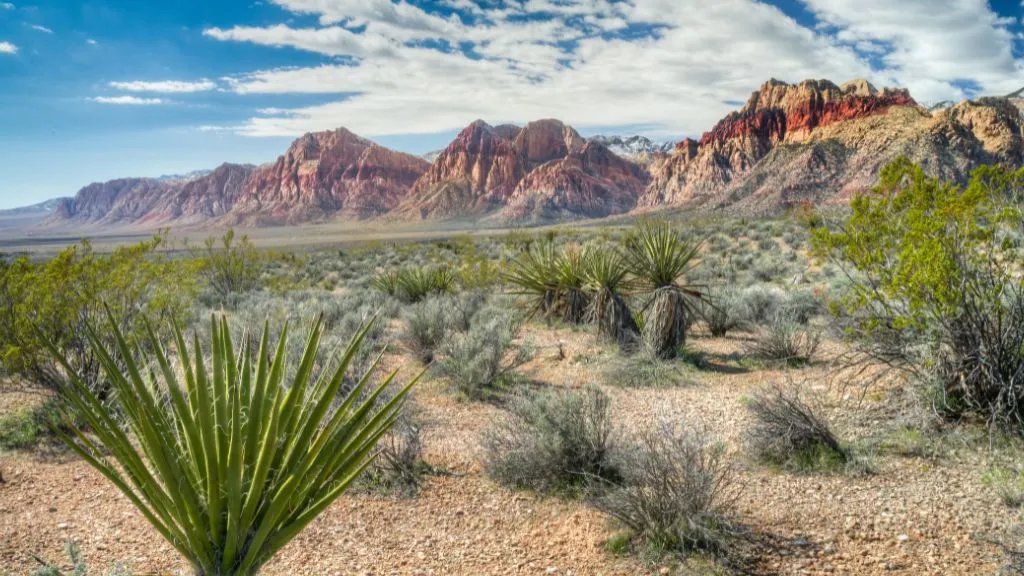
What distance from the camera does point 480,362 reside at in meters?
8.30

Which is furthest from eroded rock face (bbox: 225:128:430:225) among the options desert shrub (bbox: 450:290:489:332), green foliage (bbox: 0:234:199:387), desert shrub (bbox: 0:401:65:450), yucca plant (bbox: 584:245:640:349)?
desert shrub (bbox: 0:401:65:450)

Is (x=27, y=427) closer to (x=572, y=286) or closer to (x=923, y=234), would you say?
(x=572, y=286)

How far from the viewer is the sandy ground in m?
3.94

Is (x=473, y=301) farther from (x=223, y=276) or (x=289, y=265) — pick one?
(x=289, y=265)

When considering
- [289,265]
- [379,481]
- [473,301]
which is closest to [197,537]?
[379,481]

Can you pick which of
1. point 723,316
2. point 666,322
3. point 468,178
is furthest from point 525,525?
point 468,178

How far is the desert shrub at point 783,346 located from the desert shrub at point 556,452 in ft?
15.1

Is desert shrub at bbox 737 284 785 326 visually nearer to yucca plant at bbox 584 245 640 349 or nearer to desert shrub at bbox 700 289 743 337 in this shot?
desert shrub at bbox 700 289 743 337

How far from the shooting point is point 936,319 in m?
5.57

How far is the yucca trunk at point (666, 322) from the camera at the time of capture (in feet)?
30.2

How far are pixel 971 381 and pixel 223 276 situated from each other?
1853cm

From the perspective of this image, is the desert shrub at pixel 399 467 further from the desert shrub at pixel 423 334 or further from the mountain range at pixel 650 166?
the mountain range at pixel 650 166

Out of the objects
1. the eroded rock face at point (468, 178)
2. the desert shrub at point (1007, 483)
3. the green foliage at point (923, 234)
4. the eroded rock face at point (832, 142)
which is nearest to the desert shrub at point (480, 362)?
the green foliage at point (923, 234)

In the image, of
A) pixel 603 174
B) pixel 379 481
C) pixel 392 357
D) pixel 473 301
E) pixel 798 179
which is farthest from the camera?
pixel 603 174
